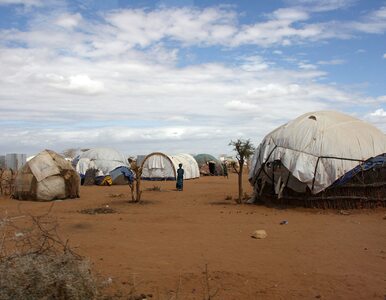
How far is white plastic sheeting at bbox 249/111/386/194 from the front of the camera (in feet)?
46.2

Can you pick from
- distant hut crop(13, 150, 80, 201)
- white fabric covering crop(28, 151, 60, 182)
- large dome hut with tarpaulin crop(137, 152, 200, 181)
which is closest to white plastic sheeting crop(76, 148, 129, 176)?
large dome hut with tarpaulin crop(137, 152, 200, 181)

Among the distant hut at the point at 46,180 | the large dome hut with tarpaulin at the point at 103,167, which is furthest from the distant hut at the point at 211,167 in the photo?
the distant hut at the point at 46,180

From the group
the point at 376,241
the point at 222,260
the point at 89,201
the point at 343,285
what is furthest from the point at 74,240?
the point at 89,201

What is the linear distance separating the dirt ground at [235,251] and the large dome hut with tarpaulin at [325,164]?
1.84ft

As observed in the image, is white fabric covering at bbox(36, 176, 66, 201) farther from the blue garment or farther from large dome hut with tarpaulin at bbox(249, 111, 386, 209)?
large dome hut with tarpaulin at bbox(249, 111, 386, 209)

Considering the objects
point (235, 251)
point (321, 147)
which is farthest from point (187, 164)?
point (235, 251)

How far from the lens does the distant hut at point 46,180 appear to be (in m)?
18.3

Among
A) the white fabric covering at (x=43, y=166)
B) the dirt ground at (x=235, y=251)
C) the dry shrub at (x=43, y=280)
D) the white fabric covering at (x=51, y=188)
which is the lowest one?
the dirt ground at (x=235, y=251)

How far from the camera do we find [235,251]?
329 inches

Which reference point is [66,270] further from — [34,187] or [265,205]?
[34,187]

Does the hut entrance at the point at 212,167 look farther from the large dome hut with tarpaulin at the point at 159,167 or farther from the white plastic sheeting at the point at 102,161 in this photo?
the white plastic sheeting at the point at 102,161

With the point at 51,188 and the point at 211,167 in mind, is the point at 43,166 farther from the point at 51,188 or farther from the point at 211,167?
the point at 211,167

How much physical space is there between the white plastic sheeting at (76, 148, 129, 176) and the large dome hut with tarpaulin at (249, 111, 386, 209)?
1625 cm

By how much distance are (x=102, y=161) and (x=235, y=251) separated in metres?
23.3
